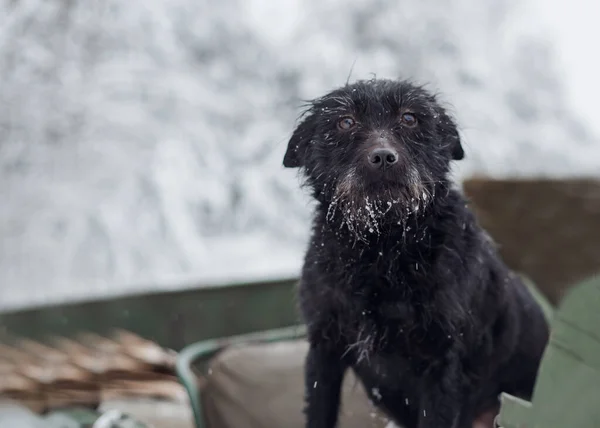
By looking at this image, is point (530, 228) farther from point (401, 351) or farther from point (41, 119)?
point (41, 119)

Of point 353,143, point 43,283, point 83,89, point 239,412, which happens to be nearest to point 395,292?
point 353,143

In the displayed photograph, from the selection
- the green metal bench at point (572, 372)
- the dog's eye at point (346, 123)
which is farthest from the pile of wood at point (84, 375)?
the green metal bench at point (572, 372)

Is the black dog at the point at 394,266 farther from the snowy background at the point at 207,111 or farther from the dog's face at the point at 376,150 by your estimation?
the snowy background at the point at 207,111

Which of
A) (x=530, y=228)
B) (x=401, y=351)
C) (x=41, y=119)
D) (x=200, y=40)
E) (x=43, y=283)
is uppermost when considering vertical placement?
(x=200, y=40)

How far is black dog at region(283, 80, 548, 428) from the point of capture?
2.30 ft

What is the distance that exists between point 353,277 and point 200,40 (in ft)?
6.37

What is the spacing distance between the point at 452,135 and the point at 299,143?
0.20 metres

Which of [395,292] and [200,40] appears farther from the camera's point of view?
[200,40]

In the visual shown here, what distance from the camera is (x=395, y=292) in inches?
30.0

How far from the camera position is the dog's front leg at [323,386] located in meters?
0.82

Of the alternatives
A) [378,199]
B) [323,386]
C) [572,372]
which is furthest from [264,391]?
[572,372]

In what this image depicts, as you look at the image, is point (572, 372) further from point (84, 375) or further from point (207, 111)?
point (207, 111)

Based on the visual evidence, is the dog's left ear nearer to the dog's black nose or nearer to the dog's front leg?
the dog's black nose

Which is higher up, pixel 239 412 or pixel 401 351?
pixel 401 351
